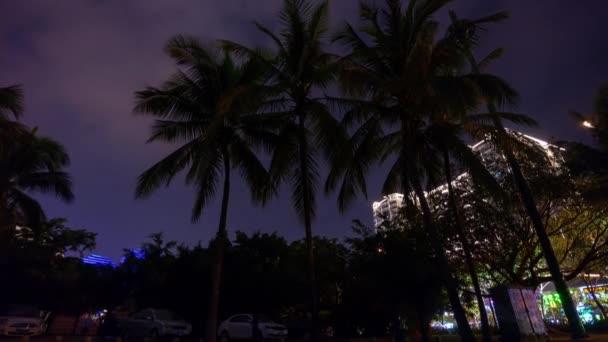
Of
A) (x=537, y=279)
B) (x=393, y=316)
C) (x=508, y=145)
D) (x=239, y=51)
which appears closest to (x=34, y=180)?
(x=239, y=51)

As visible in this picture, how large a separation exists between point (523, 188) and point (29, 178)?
68.9 feet

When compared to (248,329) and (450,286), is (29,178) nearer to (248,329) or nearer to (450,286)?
(248,329)

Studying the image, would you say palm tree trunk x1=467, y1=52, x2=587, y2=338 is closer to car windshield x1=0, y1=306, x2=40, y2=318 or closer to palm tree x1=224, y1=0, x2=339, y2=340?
palm tree x1=224, y1=0, x2=339, y2=340

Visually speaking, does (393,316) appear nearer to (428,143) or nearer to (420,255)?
(420,255)

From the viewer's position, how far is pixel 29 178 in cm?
1744

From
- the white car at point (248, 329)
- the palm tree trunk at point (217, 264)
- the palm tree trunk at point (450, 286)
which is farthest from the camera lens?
the white car at point (248, 329)

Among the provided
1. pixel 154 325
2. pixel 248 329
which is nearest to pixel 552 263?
pixel 248 329

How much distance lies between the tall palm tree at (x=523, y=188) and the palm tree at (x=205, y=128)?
6.42 meters

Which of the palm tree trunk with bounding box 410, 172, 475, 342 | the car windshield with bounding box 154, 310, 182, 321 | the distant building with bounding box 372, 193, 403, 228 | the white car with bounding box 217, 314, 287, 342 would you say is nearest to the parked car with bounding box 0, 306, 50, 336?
the car windshield with bounding box 154, 310, 182, 321

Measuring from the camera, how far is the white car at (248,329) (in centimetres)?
1627

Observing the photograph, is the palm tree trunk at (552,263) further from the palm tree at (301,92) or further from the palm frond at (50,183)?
the palm frond at (50,183)

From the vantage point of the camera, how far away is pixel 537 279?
16.6m

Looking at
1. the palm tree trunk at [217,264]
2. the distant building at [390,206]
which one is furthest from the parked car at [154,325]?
the distant building at [390,206]

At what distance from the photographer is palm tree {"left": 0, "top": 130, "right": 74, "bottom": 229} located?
1644 centimetres
